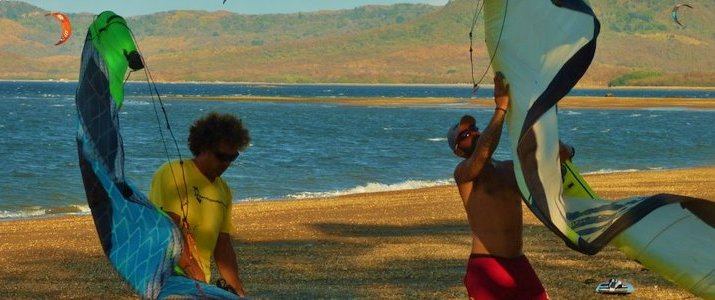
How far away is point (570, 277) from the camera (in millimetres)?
11148

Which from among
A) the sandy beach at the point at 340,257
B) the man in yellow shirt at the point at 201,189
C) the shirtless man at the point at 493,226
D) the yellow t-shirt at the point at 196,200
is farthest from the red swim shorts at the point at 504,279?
the sandy beach at the point at 340,257

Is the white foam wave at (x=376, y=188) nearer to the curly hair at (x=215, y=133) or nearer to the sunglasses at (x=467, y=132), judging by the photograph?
the sunglasses at (x=467, y=132)

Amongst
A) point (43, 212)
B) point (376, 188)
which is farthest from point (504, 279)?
point (376, 188)

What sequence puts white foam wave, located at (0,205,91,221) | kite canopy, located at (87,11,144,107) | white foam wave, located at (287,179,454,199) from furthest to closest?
white foam wave, located at (287,179,454,199) → white foam wave, located at (0,205,91,221) → kite canopy, located at (87,11,144,107)

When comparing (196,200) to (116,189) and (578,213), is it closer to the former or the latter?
(116,189)

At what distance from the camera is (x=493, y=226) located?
6145 millimetres

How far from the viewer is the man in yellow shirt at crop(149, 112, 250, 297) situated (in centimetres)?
579

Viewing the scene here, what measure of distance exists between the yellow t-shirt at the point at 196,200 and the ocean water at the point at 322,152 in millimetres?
1874

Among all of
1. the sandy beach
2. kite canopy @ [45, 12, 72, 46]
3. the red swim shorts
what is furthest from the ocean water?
the sandy beach

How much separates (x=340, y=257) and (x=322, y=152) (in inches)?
1103

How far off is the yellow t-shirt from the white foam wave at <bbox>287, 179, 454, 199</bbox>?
62.3ft

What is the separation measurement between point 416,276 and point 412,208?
8018mm

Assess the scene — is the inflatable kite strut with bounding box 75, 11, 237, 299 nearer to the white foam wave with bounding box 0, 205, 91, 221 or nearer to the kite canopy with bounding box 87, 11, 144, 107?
the kite canopy with bounding box 87, 11, 144, 107

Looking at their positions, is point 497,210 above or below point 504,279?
above
